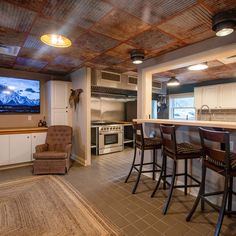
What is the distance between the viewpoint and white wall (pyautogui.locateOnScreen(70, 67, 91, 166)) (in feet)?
13.2

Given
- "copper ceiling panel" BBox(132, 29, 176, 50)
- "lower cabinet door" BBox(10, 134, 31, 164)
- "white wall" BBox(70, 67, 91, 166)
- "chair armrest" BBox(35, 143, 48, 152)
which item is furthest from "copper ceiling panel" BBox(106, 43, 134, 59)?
"lower cabinet door" BBox(10, 134, 31, 164)

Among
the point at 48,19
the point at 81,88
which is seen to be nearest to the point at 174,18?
the point at 48,19

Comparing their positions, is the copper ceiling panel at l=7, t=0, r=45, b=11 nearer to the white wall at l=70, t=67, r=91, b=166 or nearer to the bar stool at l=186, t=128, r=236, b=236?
the bar stool at l=186, t=128, r=236, b=236

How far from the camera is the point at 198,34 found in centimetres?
229

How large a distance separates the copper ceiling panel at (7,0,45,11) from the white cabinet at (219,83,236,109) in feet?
17.1

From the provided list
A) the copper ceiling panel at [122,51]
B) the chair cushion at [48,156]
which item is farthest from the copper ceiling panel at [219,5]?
the chair cushion at [48,156]

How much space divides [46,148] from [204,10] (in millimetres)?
3756

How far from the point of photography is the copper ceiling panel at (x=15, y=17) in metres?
1.75

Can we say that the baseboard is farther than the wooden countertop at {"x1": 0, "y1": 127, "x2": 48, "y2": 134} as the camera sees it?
Yes

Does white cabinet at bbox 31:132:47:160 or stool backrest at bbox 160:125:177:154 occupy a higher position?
stool backrest at bbox 160:125:177:154

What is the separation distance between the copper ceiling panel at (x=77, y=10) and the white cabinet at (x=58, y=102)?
2.62 m

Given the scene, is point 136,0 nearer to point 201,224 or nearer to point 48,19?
point 48,19

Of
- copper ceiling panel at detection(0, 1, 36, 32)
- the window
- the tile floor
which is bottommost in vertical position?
the tile floor

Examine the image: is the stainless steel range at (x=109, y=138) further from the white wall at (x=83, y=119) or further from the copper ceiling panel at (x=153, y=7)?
the copper ceiling panel at (x=153, y=7)
